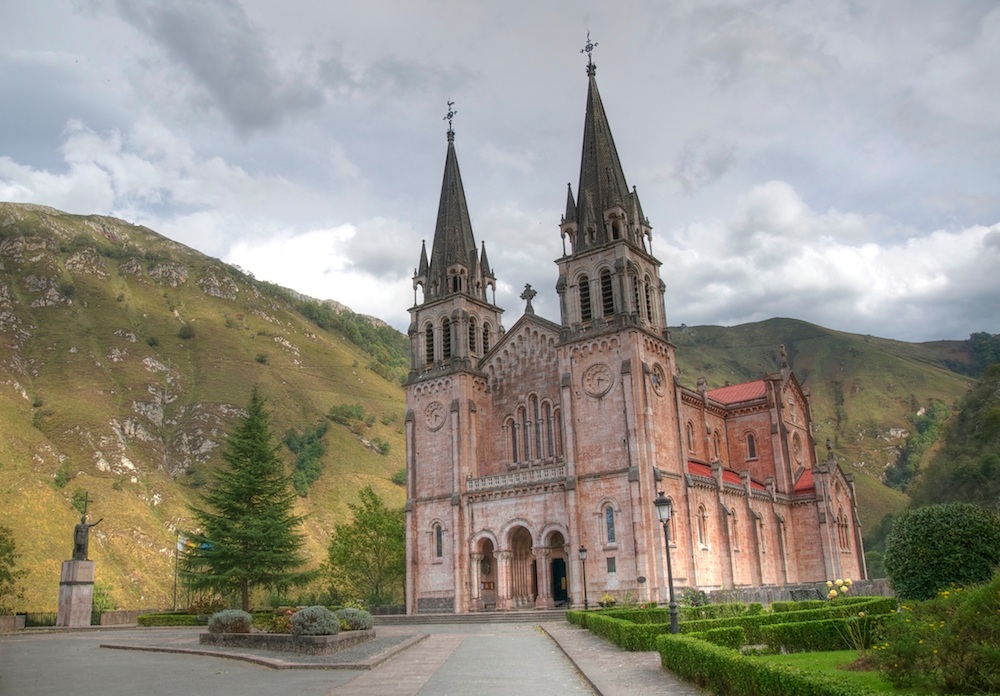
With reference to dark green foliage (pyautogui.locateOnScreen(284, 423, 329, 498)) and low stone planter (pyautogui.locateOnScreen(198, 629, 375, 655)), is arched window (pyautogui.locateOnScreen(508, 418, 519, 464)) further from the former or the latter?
dark green foliage (pyautogui.locateOnScreen(284, 423, 329, 498))

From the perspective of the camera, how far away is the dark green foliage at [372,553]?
60169 mm

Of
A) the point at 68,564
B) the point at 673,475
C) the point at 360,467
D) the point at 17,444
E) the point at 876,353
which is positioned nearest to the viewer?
the point at 673,475

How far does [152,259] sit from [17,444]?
225 ft

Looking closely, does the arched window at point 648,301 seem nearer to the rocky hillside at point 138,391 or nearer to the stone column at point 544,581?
the stone column at point 544,581

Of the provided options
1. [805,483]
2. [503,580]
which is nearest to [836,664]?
[503,580]

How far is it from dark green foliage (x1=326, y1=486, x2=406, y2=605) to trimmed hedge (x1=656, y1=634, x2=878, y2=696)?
45159 millimetres

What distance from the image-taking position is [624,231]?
50656 mm

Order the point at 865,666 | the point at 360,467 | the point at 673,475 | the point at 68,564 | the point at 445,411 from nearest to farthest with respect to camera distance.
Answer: the point at 865,666, the point at 673,475, the point at 68,564, the point at 445,411, the point at 360,467

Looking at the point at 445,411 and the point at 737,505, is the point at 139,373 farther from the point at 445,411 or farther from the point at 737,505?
the point at 737,505

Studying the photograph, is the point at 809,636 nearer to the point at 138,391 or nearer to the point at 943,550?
the point at 943,550

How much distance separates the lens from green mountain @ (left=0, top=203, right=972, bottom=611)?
80750 mm

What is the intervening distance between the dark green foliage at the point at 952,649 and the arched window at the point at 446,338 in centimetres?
4371

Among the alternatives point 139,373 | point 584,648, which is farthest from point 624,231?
point 139,373

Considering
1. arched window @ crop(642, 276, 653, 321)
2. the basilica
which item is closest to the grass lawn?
the basilica
